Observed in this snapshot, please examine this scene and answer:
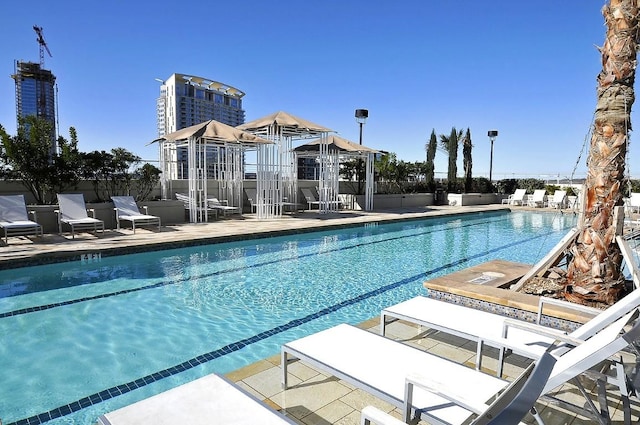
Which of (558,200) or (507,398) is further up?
(558,200)

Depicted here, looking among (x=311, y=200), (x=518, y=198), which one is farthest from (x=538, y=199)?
(x=311, y=200)

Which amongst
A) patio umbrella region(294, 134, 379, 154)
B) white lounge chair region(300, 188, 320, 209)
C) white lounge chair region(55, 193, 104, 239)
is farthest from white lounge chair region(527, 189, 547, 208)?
white lounge chair region(55, 193, 104, 239)

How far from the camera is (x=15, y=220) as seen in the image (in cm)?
801

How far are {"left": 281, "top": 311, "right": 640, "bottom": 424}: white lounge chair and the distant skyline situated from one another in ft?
28.1

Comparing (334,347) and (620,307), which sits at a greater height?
(620,307)

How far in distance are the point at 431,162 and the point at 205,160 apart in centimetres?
1227

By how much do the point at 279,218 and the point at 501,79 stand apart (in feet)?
42.5

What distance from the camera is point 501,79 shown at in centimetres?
1830

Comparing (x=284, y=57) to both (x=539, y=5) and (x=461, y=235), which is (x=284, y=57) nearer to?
(x=539, y=5)

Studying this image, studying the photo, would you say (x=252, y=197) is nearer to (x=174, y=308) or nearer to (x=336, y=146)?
(x=336, y=146)

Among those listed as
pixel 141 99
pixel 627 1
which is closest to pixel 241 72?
pixel 141 99

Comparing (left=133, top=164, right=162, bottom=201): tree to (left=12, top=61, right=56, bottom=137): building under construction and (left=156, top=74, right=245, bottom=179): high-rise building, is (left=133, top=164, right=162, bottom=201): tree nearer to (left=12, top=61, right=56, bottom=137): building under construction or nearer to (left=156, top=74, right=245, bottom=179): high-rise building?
(left=156, top=74, right=245, bottom=179): high-rise building

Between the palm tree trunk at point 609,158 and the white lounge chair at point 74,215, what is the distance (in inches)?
348

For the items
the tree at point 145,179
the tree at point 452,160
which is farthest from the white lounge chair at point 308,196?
the tree at point 452,160
